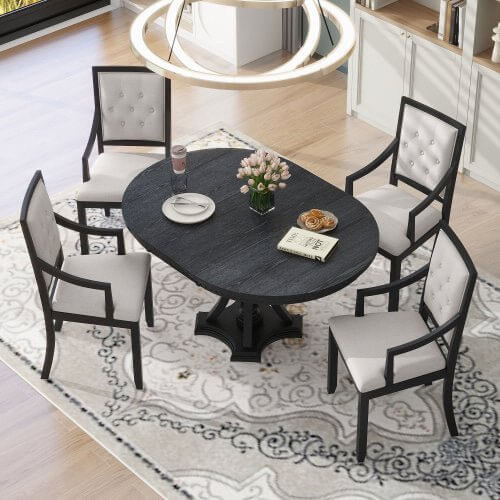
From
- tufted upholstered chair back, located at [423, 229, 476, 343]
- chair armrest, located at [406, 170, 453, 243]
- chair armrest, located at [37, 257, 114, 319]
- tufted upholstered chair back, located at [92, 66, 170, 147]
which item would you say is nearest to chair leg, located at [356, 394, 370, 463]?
tufted upholstered chair back, located at [423, 229, 476, 343]

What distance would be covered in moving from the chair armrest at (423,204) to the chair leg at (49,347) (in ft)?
6.26

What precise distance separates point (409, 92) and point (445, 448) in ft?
9.26

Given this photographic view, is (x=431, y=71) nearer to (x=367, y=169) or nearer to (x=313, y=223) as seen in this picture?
(x=367, y=169)

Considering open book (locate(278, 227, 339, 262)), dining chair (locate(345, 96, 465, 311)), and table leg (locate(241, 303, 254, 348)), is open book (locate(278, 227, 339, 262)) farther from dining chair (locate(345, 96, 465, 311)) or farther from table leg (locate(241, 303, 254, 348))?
dining chair (locate(345, 96, 465, 311))

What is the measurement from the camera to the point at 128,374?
5.14 metres

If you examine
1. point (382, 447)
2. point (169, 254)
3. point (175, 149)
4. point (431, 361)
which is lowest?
point (382, 447)

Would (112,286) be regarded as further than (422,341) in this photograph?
Yes

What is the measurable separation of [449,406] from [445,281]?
620mm

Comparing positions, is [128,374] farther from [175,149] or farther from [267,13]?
[267,13]

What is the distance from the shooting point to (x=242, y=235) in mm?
4941

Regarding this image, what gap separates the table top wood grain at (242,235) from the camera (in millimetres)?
4625

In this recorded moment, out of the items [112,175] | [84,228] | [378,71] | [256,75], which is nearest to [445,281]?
[256,75]

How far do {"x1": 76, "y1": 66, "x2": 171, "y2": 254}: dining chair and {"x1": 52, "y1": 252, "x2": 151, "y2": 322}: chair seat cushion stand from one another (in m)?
0.64

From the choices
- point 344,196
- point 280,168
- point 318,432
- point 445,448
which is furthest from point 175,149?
point 445,448
